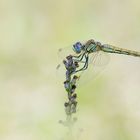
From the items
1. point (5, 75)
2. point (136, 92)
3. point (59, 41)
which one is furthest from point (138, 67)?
point (5, 75)

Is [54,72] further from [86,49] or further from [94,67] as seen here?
[86,49]

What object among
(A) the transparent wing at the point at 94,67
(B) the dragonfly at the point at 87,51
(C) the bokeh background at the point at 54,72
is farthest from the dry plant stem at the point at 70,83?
(C) the bokeh background at the point at 54,72

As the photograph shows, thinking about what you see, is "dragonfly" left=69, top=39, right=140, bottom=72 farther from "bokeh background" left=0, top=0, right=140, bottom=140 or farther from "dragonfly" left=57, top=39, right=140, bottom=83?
"bokeh background" left=0, top=0, right=140, bottom=140

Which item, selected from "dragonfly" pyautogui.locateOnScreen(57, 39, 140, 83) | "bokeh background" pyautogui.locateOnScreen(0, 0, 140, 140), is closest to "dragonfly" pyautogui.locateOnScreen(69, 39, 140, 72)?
"dragonfly" pyautogui.locateOnScreen(57, 39, 140, 83)

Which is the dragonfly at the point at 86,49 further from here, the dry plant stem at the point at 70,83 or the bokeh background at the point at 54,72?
the bokeh background at the point at 54,72

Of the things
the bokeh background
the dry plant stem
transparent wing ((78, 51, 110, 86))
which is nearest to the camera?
the dry plant stem

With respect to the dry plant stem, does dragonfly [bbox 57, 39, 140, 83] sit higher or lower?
higher

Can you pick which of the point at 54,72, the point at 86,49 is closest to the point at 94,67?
the point at 86,49

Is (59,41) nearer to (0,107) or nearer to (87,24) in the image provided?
(87,24)
